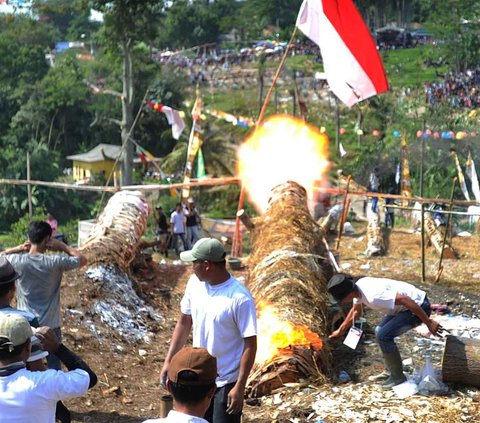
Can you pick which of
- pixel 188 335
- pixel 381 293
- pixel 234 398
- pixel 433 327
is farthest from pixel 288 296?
pixel 234 398

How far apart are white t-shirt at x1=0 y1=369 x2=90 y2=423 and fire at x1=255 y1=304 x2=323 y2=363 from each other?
3.84m

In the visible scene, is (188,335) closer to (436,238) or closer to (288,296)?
(288,296)

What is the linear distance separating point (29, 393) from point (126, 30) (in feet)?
97.2

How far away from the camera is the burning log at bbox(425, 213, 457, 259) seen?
15891 millimetres

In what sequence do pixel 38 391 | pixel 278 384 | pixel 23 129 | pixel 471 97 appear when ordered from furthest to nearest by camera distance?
1. pixel 23 129
2. pixel 471 97
3. pixel 278 384
4. pixel 38 391

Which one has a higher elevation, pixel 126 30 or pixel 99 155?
pixel 126 30

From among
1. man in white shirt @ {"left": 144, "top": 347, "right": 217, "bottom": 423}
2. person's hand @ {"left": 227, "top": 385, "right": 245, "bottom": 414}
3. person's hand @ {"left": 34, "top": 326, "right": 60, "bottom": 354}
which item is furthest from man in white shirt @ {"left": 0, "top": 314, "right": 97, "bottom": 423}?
person's hand @ {"left": 227, "top": 385, "right": 245, "bottom": 414}

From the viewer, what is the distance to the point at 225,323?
15.7 feet

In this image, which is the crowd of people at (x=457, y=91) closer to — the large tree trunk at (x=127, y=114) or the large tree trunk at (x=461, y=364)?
the large tree trunk at (x=127, y=114)

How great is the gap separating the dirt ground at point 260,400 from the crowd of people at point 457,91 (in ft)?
113

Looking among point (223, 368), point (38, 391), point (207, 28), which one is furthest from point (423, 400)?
point (207, 28)

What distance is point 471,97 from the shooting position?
46594 mm

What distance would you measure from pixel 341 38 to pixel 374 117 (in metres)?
36.4

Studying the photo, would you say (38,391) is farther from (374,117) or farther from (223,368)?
(374,117)
